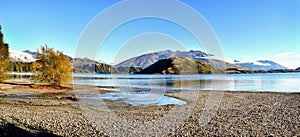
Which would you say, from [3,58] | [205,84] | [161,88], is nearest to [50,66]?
[3,58]

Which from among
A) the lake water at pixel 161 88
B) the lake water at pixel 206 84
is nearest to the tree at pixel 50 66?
the lake water at pixel 161 88

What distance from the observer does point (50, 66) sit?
3959 cm

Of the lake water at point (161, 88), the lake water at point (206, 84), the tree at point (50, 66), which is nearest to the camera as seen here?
the lake water at point (161, 88)

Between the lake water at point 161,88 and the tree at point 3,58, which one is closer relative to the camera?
the lake water at point 161,88

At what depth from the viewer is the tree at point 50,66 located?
39.5 meters

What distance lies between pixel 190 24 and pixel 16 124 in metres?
12.7

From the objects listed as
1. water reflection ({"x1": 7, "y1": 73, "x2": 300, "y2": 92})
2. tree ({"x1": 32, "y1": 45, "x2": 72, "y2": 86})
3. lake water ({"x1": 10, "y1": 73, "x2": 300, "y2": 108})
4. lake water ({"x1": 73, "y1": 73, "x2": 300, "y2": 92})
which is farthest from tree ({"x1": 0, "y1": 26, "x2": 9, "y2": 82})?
water reflection ({"x1": 7, "y1": 73, "x2": 300, "y2": 92})

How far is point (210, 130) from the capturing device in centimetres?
1285

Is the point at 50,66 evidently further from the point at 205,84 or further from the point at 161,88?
the point at 205,84

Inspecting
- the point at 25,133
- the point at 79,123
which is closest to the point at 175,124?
the point at 79,123

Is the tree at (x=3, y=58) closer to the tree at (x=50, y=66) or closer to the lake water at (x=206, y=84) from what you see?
the tree at (x=50, y=66)

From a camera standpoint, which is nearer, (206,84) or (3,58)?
(3,58)

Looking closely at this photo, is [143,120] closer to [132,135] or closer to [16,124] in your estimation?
[132,135]

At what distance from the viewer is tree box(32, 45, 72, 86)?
3953 cm
